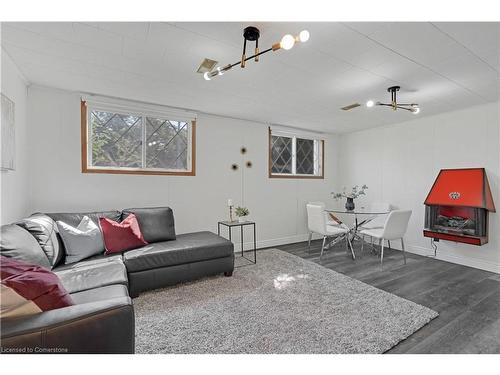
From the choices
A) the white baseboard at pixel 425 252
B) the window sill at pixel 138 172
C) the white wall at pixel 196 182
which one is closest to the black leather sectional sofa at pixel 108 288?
the white wall at pixel 196 182

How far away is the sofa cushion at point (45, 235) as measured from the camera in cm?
208

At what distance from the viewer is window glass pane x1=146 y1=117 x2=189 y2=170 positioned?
12.0 ft

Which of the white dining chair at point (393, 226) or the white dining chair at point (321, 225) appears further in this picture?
the white dining chair at point (321, 225)

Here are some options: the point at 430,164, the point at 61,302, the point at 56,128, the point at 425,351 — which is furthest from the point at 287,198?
the point at 61,302

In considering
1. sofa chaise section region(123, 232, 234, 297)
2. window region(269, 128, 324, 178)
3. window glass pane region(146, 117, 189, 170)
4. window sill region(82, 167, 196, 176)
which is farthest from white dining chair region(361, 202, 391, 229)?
window glass pane region(146, 117, 189, 170)

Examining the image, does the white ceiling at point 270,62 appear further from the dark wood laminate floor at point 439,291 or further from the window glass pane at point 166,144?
the dark wood laminate floor at point 439,291

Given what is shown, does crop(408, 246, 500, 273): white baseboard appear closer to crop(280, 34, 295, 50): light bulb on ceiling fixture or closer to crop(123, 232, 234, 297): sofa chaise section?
crop(123, 232, 234, 297): sofa chaise section

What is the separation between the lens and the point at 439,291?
109 inches

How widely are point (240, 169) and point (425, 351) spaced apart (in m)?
3.34

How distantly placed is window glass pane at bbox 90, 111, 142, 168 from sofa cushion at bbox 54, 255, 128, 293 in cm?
147

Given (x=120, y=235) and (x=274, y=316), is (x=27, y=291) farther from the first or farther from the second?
(x=274, y=316)

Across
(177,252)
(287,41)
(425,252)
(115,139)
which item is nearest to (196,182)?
(115,139)

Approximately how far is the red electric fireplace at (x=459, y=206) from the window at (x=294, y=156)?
7.05 feet

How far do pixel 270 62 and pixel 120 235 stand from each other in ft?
7.85
